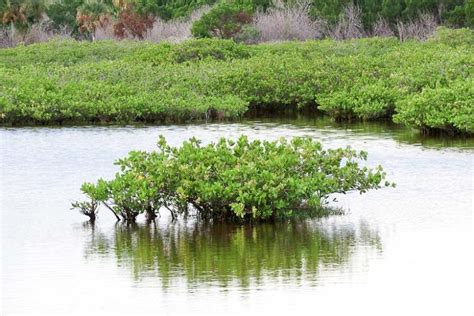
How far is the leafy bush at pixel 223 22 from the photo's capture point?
48156 mm

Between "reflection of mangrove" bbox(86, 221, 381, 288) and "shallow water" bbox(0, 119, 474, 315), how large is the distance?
1cm

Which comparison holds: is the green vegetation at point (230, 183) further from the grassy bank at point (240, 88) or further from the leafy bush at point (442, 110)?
the grassy bank at point (240, 88)

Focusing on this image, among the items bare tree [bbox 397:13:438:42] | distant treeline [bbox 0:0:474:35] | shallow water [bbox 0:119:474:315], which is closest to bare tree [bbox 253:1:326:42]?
distant treeline [bbox 0:0:474:35]

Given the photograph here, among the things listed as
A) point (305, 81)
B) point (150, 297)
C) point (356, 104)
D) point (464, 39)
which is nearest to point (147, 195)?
point (150, 297)

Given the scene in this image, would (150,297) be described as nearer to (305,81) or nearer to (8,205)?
(8,205)

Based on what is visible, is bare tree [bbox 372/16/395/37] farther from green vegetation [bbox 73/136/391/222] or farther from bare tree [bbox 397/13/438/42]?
green vegetation [bbox 73/136/391/222]

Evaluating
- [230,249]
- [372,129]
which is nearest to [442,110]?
[372,129]

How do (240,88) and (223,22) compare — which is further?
(223,22)

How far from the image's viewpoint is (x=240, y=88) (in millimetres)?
29688

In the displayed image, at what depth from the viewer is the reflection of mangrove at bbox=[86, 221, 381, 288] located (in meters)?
12.5

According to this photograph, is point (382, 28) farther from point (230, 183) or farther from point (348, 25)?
point (230, 183)

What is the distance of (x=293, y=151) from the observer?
15.3m

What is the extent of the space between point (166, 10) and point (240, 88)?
30.5 metres

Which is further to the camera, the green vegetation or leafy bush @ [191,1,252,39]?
leafy bush @ [191,1,252,39]
